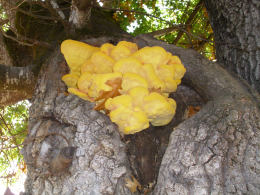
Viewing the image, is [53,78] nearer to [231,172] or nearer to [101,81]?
[101,81]

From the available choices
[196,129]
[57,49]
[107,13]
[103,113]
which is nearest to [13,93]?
[57,49]

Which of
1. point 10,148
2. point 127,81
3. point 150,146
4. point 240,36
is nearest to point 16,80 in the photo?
point 10,148

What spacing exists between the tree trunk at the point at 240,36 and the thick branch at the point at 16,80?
63.4 inches

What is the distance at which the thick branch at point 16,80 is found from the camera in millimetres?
1980

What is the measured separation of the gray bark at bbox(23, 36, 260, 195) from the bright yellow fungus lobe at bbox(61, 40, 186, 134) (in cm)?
10

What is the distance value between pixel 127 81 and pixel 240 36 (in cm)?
109

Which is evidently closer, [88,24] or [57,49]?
[57,49]

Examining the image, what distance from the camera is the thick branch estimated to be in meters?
1.98

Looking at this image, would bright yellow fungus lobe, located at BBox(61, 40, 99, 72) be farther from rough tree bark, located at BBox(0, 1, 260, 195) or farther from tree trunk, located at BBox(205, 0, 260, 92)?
tree trunk, located at BBox(205, 0, 260, 92)

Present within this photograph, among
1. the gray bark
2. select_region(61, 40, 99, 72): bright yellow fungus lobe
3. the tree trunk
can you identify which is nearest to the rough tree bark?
the gray bark

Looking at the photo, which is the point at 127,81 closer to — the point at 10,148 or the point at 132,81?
the point at 132,81

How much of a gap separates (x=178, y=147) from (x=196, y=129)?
138 mm

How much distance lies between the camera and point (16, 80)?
202cm

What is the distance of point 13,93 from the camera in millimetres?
2137
